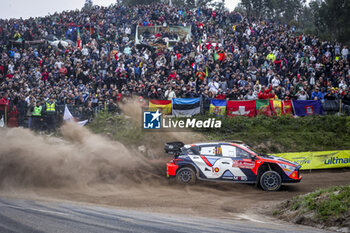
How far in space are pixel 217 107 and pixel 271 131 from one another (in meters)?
2.98

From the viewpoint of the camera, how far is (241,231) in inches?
241

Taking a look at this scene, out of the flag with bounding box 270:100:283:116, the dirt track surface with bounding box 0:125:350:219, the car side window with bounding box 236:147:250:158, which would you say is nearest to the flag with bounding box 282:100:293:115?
the flag with bounding box 270:100:283:116

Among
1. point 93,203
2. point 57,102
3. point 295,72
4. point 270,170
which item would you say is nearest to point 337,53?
point 295,72

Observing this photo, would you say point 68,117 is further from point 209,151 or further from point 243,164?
point 243,164

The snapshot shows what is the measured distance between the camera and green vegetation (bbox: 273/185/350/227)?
761 centimetres

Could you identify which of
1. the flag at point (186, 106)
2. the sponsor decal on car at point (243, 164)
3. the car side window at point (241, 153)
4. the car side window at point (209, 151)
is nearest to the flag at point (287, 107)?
the flag at point (186, 106)

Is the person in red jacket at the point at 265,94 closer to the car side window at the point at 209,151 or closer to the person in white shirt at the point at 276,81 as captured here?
the person in white shirt at the point at 276,81

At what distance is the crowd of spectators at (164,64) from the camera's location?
20.2 metres

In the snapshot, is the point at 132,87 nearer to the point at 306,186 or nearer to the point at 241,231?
the point at 306,186

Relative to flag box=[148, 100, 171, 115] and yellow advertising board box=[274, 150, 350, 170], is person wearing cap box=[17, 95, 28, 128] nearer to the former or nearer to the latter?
flag box=[148, 100, 171, 115]

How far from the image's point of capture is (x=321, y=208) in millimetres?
8148

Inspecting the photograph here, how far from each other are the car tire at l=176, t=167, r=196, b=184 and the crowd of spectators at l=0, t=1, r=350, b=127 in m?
7.60

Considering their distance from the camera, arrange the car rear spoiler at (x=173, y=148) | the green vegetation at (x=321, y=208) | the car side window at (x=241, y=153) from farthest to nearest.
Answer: the car rear spoiler at (x=173, y=148)
the car side window at (x=241, y=153)
the green vegetation at (x=321, y=208)

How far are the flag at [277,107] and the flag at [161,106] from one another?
5349 mm
